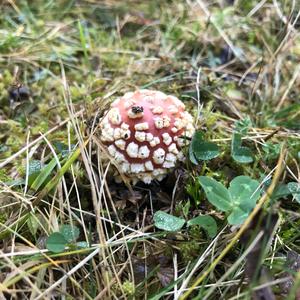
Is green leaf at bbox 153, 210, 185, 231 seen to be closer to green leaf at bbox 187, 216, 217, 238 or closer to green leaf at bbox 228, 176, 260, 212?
green leaf at bbox 187, 216, 217, 238

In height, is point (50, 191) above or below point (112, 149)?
below

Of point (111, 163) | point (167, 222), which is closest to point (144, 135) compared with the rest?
point (111, 163)

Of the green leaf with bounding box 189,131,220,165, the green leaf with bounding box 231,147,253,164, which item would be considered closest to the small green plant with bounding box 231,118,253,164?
the green leaf with bounding box 231,147,253,164

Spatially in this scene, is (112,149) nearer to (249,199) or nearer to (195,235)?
(195,235)

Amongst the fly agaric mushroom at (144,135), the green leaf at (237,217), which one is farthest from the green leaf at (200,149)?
the green leaf at (237,217)

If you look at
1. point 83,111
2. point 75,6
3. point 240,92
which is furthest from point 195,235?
point 75,6

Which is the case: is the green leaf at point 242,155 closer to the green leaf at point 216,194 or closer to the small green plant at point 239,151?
the small green plant at point 239,151

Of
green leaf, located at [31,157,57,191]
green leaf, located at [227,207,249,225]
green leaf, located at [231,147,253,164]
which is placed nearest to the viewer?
green leaf, located at [227,207,249,225]
